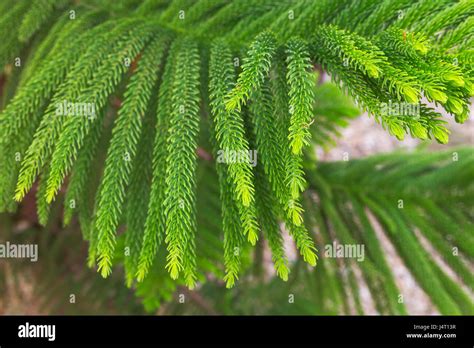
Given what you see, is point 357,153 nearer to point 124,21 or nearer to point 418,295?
point 418,295

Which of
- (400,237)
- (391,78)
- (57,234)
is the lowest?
(400,237)

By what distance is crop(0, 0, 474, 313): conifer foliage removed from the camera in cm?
66

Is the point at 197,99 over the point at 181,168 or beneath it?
over

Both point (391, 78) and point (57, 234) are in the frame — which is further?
point (57, 234)

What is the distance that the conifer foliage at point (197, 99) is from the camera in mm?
659

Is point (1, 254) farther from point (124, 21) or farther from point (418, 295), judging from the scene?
point (418, 295)

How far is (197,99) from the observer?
0.79 m
